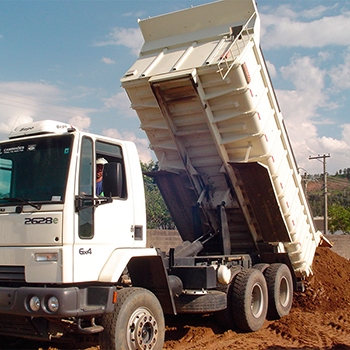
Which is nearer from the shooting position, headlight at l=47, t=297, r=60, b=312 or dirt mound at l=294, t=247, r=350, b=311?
headlight at l=47, t=297, r=60, b=312

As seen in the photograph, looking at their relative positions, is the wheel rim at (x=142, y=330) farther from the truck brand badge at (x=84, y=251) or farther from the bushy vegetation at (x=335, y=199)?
the bushy vegetation at (x=335, y=199)

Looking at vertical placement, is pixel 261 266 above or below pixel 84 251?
below

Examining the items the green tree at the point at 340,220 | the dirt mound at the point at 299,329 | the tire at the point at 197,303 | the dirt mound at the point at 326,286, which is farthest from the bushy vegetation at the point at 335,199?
the tire at the point at 197,303

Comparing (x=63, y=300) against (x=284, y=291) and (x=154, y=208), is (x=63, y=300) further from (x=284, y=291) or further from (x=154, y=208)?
(x=154, y=208)

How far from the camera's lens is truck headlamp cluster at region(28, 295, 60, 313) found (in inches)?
152

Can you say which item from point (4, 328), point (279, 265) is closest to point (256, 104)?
point (279, 265)

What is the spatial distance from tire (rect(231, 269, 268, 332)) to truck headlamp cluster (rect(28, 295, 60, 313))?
3.25 metres

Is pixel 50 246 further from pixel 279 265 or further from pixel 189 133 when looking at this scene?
pixel 279 265

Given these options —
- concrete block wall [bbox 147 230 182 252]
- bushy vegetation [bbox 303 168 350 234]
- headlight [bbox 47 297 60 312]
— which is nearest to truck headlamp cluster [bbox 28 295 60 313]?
headlight [bbox 47 297 60 312]

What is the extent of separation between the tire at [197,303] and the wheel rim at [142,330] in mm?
1013

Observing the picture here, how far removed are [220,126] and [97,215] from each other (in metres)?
3.19

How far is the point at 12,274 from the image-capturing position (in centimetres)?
423

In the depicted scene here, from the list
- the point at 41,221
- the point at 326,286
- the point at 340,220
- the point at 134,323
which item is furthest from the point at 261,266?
the point at 340,220

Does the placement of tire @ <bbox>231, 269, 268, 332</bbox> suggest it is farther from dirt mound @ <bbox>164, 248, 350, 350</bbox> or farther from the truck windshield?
the truck windshield
